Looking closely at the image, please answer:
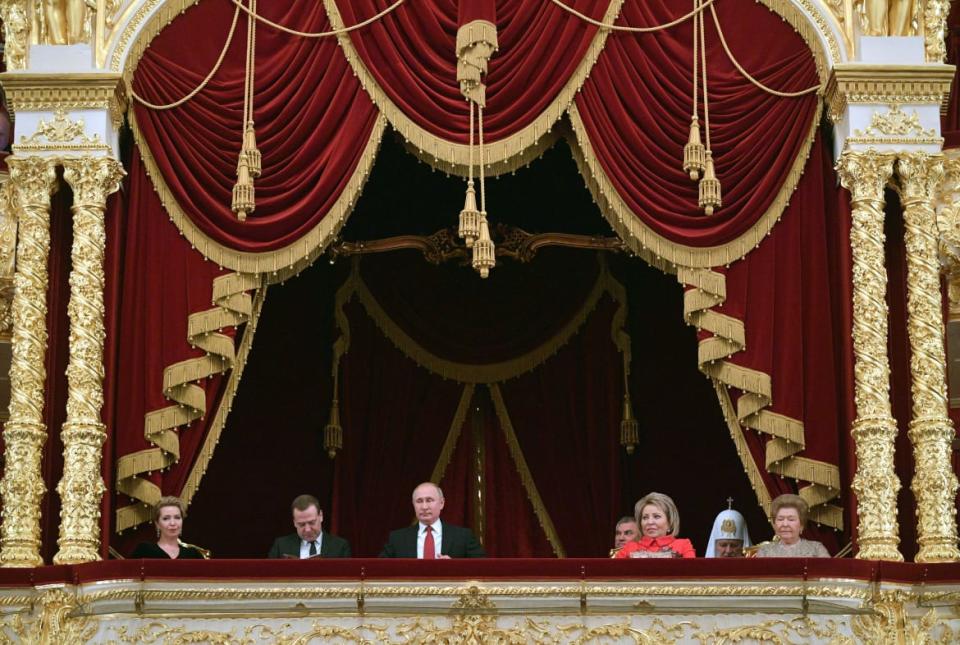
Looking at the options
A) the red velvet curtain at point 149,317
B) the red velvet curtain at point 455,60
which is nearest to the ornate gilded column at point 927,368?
the red velvet curtain at point 455,60

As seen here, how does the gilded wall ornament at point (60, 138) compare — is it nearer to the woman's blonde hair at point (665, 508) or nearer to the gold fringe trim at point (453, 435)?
the gold fringe trim at point (453, 435)

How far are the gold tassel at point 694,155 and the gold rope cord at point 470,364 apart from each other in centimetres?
297

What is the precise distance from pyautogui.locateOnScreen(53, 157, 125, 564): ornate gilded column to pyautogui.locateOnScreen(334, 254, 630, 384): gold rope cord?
10.5 ft

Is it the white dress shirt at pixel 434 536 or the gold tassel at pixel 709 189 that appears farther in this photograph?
the gold tassel at pixel 709 189

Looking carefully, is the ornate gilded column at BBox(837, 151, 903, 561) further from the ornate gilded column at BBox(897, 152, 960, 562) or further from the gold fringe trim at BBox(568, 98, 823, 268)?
the gold fringe trim at BBox(568, 98, 823, 268)

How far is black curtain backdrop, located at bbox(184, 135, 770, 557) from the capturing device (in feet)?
58.8

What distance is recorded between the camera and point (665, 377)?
18344 mm

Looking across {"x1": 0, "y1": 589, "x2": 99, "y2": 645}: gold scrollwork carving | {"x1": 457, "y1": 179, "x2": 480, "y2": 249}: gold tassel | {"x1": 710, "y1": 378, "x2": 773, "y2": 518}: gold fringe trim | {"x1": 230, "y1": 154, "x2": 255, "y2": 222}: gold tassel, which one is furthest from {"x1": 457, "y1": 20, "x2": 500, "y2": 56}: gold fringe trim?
{"x1": 0, "y1": 589, "x2": 99, "y2": 645}: gold scrollwork carving

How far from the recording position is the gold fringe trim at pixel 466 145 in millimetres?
15680

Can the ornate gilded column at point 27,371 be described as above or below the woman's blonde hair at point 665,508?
above

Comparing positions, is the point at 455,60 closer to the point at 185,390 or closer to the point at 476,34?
the point at 476,34

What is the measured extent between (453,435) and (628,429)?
142cm

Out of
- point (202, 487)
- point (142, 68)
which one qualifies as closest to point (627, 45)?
point (142, 68)

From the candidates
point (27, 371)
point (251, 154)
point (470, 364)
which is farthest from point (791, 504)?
point (27, 371)
